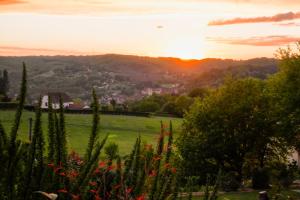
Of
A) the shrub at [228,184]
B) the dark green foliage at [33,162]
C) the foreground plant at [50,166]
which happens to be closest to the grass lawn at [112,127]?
the shrub at [228,184]

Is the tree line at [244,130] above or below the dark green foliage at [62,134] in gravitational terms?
below

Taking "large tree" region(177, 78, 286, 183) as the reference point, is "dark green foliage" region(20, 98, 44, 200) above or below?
above

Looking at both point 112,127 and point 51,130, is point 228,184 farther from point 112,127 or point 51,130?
point 112,127

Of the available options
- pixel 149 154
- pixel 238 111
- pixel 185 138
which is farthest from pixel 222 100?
pixel 149 154

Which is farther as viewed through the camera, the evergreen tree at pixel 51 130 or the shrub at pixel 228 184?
the shrub at pixel 228 184

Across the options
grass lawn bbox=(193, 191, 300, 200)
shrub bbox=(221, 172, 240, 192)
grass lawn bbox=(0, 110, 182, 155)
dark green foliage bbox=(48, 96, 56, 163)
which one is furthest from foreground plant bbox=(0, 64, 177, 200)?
grass lawn bbox=(0, 110, 182, 155)

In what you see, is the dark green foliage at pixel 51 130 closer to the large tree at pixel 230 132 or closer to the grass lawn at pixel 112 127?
the large tree at pixel 230 132

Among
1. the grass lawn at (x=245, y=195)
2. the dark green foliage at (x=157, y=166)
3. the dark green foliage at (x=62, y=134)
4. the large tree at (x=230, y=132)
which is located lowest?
the grass lawn at (x=245, y=195)

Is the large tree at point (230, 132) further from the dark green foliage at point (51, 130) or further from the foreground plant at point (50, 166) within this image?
the dark green foliage at point (51, 130)

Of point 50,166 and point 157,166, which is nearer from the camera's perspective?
point 50,166

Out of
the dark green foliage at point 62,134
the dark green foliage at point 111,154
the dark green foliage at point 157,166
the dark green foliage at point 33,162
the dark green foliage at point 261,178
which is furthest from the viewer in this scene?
the dark green foliage at point 261,178

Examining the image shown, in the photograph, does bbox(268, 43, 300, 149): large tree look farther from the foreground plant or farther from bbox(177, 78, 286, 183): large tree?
the foreground plant

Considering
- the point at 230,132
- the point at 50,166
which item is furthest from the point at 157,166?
the point at 230,132

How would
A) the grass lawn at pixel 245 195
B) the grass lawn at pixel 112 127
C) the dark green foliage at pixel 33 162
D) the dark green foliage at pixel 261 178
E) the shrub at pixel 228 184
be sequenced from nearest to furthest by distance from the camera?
1. the dark green foliage at pixel 33 162
2. the grass lawn at pixel 245 195
3. the shrub at pixel 228 184
4. the dark green foliage at pixel 261 178
5. the grass lawn at pixel 112 127
